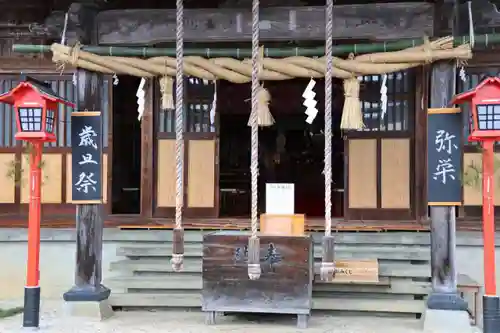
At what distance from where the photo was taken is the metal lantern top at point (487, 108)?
6.30 m

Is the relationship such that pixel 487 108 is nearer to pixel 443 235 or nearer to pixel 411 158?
pixel 443 235

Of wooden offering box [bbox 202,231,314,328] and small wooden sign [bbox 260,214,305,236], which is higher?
small wooden sign [bbox 260,214,305,236]

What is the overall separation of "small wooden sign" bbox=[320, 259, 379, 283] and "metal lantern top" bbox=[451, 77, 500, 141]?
7.15 ft

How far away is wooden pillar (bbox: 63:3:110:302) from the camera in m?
7.45

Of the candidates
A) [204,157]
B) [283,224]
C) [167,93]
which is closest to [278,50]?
[167,93]

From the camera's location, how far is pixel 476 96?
636cm

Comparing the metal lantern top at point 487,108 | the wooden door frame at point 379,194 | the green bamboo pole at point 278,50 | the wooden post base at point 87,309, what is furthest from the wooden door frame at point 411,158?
the wooden post base at point 87,309


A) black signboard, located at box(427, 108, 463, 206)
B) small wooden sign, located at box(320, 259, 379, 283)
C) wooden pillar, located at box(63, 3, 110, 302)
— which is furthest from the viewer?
small wooden sign, located at box(320, 259, 379, 283)

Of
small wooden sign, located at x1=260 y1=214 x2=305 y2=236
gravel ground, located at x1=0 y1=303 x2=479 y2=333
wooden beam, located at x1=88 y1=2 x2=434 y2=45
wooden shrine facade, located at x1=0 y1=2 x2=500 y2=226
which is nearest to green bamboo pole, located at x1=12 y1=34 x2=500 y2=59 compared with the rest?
wooden beam, located at x1=88 y1=2 x2=434 y2=45

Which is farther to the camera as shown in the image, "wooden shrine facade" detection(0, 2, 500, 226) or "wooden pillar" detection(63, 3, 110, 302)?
"wooden shrine facade" detection(0, 2, 500, 226)

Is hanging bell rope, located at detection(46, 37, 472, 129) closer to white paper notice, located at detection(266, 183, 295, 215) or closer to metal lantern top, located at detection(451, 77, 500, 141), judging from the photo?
metal lantern top, located at detection(451, 77, 500, 141)

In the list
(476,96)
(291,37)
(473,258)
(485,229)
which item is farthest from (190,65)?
(473,258)

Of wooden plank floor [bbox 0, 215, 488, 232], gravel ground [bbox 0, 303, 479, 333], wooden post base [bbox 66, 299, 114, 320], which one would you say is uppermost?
wooden plank floor [bbox 0, 215, 488, 232]

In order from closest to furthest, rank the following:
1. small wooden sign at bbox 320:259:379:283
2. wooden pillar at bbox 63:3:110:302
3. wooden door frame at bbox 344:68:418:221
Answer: wooden pillar at bbox 63:3:110:302 → small wooden sign at bbox 320:259:379:283 → wooden door frame at bbox 344:68:418:221
